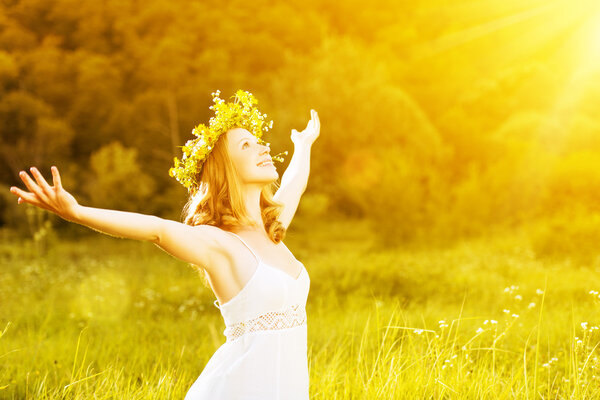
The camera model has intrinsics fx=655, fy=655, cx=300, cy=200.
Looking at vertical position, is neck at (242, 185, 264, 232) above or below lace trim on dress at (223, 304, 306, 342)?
above

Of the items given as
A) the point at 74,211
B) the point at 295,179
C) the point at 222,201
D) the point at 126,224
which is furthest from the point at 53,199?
the point at 295,179

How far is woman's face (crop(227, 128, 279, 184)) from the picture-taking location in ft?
9.56

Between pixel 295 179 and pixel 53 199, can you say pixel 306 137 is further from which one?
pixel 53 199

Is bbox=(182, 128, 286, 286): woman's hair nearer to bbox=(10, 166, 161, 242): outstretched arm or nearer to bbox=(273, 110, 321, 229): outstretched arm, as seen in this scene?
bbox=(273, 110, 321, 229): outstretched arm

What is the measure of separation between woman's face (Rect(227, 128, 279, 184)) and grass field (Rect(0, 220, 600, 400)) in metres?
1.26

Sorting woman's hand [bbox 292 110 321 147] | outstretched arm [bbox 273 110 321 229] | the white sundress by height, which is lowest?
the white sundress

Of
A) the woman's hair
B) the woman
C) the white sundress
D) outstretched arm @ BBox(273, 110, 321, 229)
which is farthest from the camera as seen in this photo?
outstretched arm @ BBox(273, 110, 321, 229)

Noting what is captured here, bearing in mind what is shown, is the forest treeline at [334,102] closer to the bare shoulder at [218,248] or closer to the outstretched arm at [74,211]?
the bare shoulder at [218,248]

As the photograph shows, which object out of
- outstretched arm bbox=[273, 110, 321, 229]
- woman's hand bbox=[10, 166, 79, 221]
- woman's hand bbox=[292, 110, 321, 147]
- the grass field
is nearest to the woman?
woman's hand bbox=[10, 166, 79, 221]

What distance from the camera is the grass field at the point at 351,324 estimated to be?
3936mm

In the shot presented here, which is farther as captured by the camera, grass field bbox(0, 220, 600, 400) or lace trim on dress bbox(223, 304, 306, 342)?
Answer: grass field bbox(0, 220, 600, 400)

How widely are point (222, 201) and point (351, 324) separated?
383 cm

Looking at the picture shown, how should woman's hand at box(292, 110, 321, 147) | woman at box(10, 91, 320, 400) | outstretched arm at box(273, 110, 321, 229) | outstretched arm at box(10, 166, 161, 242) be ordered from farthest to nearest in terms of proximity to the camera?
1. woman's hand at box(292, 110, 321, 147)
2. outstretched arm at box(273, 110, 321, 229)
3. woman at box(10, 91, 320, 400)
4. outstretched arm at box(10, 166, 161, 242)

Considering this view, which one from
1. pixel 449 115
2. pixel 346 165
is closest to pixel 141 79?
pixel 346 165
